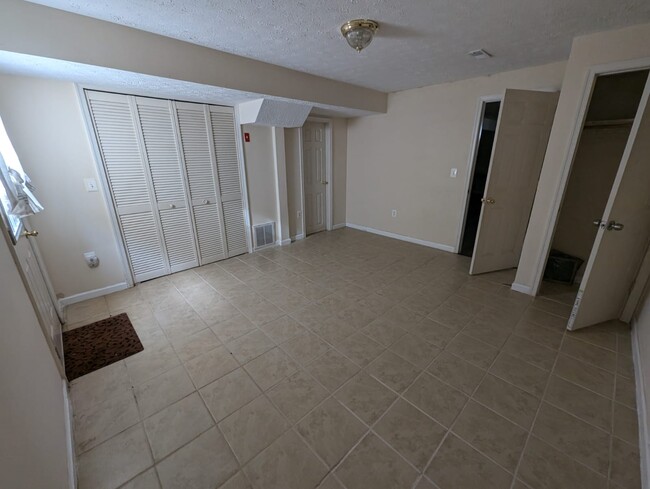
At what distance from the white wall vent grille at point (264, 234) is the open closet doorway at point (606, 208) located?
3.46m

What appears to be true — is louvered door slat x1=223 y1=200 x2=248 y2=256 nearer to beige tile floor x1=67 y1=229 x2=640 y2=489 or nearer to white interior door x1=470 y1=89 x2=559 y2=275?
beige tile floor x1=67 y1=229 x2=640 y2=489

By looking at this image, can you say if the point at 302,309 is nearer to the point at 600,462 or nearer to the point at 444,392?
the point at 444,392

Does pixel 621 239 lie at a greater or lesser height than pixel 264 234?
greater

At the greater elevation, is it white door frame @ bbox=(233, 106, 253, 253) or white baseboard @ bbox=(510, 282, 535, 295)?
white door frame @ bbox=(233, 106, 253, 253)

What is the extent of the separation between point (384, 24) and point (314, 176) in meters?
2.91

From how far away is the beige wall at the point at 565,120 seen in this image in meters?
1.97

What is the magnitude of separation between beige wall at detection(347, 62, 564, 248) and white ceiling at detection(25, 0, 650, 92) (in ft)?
2.30

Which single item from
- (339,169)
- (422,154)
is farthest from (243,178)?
(422,154)

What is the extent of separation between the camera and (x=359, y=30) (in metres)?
1.88

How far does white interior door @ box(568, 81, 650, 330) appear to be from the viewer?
181 cm

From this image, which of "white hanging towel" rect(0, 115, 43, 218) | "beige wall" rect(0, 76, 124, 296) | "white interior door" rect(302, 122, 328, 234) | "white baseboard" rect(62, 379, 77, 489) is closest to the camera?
"white baseboard" rect(62, 379, 77, 489)

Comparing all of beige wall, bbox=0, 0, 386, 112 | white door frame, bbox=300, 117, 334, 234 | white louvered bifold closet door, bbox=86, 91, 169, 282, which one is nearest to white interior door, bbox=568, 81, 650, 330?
beige wall, bbox=0, 0, 386, 112

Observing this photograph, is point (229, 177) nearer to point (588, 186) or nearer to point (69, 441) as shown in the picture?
point (69, 441)

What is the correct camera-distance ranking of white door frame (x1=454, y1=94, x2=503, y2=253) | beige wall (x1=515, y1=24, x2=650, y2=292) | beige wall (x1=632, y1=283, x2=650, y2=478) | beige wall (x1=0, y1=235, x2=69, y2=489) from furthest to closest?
white door frame (x1=454, y1=94, x2=503, y2=253) < beige wall (x1=515, y1=24, x2=650, y2=292) < beige wall (x1=632, y1=283, x2=650, y2=478) < beige wall (x1=0, y1=235, x2=69, y2=489)
